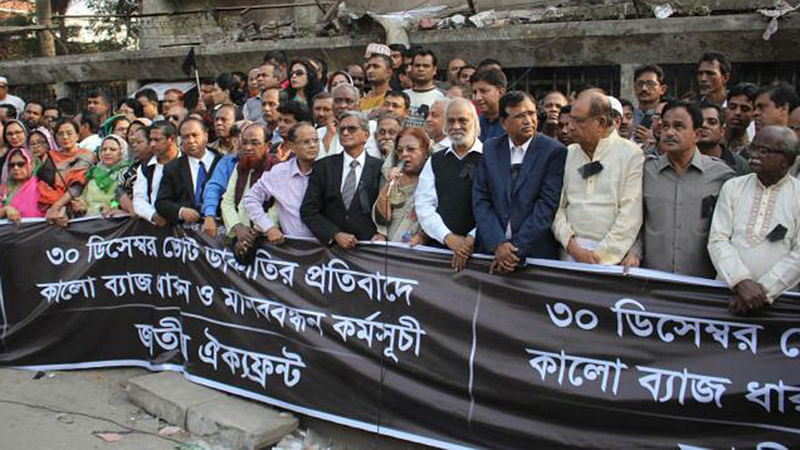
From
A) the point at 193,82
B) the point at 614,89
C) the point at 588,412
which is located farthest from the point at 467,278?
the point at 193,82

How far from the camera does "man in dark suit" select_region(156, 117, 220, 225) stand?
6.01 meters

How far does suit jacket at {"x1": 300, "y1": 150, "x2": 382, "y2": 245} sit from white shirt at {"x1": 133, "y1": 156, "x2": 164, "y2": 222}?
164 centimetres

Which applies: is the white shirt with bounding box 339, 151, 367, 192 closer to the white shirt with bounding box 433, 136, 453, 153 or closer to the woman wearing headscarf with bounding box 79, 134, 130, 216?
the white shirt with bounding box 433, 136, 453, 153

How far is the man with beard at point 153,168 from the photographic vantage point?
618 cm

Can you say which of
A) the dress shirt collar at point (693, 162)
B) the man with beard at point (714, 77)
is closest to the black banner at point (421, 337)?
the dress shirt collar at point (693, 162)

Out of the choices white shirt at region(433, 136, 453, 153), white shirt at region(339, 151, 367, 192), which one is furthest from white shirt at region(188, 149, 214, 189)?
white shirt at region(433, 136, 453, 153)

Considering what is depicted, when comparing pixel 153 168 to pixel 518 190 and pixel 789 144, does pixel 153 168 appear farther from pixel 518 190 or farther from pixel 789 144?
pixel 789 144

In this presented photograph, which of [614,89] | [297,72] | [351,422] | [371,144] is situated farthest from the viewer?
[614,89]

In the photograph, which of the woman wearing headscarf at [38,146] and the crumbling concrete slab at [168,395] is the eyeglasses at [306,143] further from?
the woman wearing headscarf at [38,146]

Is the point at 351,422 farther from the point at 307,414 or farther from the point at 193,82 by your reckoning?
the point at 193,82

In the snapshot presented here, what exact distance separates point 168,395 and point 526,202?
2.99m

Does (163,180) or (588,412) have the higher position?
(163,180)

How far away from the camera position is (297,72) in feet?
25.7

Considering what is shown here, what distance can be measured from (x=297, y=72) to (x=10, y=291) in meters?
3.35
